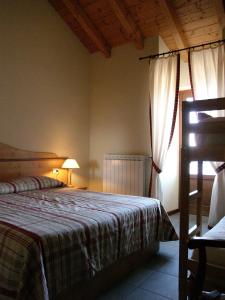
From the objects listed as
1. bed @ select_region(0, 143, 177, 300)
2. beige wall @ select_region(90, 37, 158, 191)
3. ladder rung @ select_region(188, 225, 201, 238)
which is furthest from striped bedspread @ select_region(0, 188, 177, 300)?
beige wall @ select_region(90, 37, 158, 191)

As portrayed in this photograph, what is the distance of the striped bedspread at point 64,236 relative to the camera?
142cm

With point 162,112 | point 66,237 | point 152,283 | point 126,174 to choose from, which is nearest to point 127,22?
point 162,112

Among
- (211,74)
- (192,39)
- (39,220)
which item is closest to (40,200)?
(39,220)

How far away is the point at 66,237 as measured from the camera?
5.46 ft

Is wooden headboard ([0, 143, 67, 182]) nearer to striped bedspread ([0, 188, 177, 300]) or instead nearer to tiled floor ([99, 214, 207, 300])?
striped bedspread ([0, 188, 177, 300])

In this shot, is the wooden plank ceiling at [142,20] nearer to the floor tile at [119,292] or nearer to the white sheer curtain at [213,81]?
the white sheer curtain at [213,81]

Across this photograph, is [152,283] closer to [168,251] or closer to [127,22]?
[168,251]

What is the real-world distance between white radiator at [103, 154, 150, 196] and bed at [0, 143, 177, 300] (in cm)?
131

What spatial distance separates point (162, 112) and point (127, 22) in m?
1.42

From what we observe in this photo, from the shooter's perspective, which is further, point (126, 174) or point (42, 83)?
point (126, 174)

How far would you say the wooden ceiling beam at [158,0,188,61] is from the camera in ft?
11.5

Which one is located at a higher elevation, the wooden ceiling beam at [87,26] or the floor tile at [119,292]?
the wooden ceiling beam at [87,26]

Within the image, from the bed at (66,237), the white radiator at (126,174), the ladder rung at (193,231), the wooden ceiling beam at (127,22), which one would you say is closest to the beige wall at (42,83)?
the white radiator at (126,174)

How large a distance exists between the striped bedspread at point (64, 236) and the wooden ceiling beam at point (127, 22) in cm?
259
